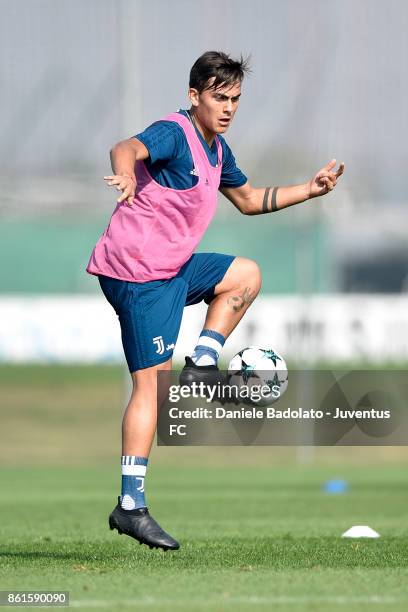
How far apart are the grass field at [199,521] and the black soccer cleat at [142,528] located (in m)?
0.13

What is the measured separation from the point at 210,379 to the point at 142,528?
968mm

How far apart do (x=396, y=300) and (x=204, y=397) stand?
24334 mm

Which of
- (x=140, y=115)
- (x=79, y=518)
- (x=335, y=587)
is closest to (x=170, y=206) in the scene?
(x=335, y=587)

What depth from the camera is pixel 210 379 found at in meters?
8.12

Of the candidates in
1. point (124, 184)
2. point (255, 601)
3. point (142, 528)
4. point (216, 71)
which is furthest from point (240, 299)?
point (255, 601)

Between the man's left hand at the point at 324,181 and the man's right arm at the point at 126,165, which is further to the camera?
the man's left hand at the point at 324,181

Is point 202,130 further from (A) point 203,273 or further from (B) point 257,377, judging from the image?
(B) point 257,377

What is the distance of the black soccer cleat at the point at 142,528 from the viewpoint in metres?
7.66

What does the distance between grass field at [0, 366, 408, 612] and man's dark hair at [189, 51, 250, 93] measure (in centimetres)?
266

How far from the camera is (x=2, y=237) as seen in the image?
132 feet

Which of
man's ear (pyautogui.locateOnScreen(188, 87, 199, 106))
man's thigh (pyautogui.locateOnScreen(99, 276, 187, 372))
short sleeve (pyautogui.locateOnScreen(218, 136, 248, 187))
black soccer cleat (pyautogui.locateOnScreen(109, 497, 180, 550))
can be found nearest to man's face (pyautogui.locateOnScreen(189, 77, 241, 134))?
man's ear (pyautogui.locateOnScreen(188, 87, 199, 106))

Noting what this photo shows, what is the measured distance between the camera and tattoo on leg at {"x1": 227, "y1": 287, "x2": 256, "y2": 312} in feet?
27.3

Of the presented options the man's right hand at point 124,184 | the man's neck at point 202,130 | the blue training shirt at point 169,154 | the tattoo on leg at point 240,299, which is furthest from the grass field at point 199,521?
the man's neck at point 202,130

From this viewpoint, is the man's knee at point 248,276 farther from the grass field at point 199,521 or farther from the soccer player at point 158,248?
the grass field at point 199,521
